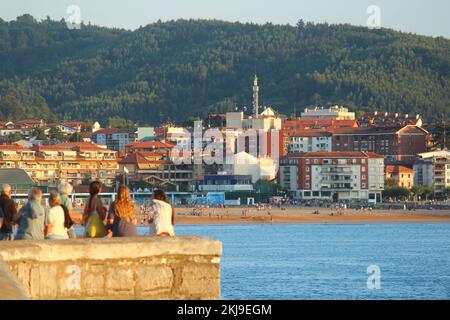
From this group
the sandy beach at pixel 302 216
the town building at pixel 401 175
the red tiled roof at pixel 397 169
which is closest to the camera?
the sandy beach at pixel 302 216

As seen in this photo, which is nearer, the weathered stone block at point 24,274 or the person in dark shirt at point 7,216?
the weathered stone block at point 24,274

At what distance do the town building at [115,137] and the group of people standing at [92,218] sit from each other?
138289mm

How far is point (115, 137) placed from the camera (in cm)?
15112

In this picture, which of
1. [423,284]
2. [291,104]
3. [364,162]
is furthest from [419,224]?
[291,104]

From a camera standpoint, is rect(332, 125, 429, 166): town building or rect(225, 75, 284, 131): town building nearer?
rect(332, 125, 429, 166): town building

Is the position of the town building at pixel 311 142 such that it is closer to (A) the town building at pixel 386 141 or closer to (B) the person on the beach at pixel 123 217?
(A) the town building at pixel 386 141

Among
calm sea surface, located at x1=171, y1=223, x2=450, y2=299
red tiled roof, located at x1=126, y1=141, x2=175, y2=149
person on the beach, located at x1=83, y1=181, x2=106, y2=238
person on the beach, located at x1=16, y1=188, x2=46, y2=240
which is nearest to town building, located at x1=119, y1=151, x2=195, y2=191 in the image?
red tiled roof, located at x1=126, y1=141, x2=175, y2=149

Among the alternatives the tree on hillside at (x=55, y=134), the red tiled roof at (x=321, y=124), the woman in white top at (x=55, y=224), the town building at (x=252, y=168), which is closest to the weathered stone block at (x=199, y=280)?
the woman in white top at (x=55, y=224)

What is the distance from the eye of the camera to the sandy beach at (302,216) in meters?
85.1

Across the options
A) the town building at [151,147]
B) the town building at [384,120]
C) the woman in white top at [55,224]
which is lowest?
the woman in white top at [55,224]

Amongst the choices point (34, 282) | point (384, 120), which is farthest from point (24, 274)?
point (384, 120)

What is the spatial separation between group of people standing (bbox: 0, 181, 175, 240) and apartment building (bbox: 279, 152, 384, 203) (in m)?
101

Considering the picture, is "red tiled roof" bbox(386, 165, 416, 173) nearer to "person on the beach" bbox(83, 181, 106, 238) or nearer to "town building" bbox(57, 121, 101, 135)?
"town building" bbox(57, 121, 101, 135)

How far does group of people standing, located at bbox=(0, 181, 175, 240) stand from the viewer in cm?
968
